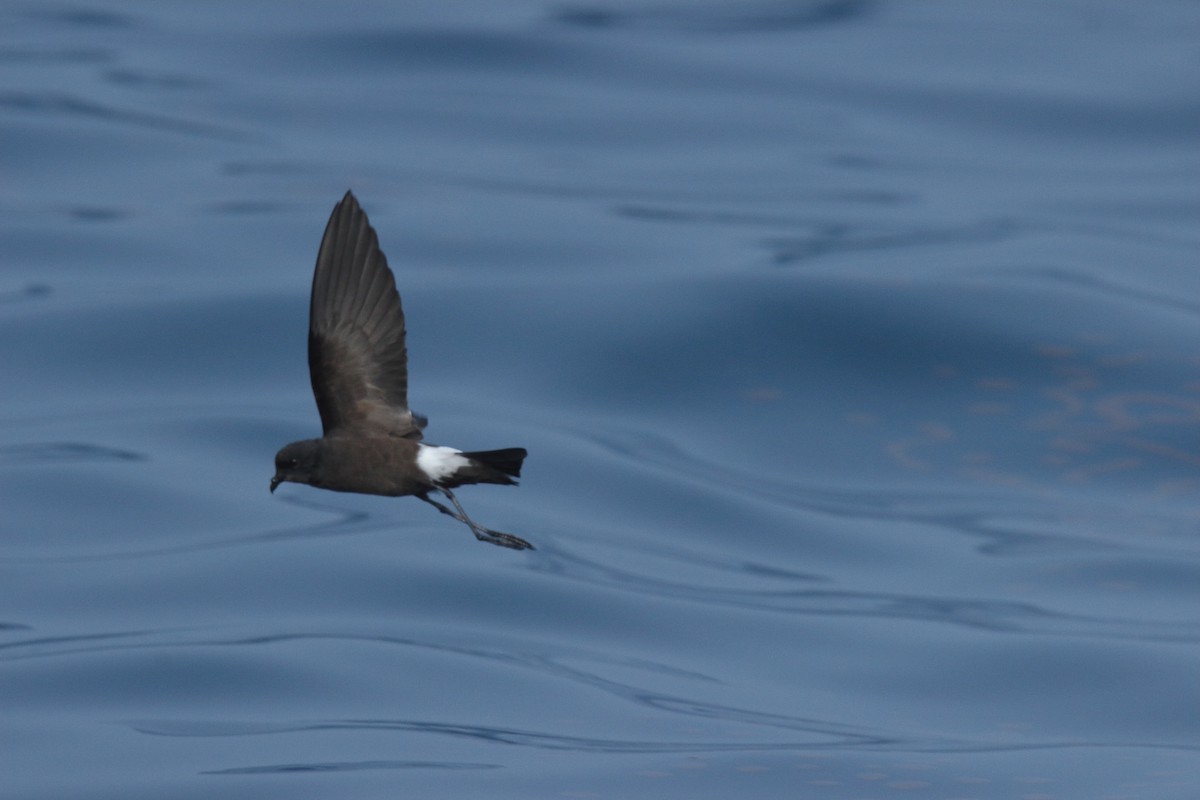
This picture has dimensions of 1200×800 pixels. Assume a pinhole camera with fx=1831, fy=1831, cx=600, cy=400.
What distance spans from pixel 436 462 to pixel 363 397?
575 millimetres

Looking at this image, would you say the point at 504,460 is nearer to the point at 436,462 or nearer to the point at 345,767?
the point at 436,462

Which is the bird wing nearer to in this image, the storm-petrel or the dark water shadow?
the storm-petrel

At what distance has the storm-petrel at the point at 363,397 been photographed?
7.64m

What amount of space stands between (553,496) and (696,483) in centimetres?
200

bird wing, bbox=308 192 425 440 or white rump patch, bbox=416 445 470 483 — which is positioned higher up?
bird wing, bbox=308 192 425 440

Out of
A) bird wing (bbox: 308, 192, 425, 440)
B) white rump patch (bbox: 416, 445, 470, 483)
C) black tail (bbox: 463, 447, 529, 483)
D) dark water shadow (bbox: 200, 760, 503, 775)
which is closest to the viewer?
black tail (bbox: 463, 447, 529, 483)

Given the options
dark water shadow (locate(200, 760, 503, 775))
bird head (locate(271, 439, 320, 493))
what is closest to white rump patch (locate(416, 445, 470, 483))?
bird head (locate(271, 439, 320, 493))

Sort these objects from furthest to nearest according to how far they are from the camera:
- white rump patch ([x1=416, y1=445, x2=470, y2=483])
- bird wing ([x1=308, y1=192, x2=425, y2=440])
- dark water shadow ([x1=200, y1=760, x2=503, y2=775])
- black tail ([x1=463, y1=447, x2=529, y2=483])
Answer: dark water shadow ([x1=200, y1=760, x2=503, y2=775]), bird wing ([x1=308, y1=192, x2=425, y2=440]), white rump patch ([x1=416, y1=445, x2=470, y2=483]), black tail ([x1=463, y1=447, x2=529, y2=483])

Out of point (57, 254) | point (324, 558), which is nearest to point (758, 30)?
point (57, 254)

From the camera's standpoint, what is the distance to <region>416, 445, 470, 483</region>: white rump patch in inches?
300

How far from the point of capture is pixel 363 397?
802cm

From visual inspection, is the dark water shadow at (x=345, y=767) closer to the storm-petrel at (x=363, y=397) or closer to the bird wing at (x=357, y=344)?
the storm-petrel at (x=363, y=397)

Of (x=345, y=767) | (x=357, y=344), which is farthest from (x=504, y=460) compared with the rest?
(x=345, y=767)

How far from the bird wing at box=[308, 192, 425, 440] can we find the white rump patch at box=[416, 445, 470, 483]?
0.27 metres
